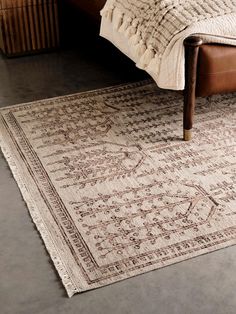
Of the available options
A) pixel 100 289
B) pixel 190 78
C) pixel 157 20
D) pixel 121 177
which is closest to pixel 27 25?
pixel 157 20

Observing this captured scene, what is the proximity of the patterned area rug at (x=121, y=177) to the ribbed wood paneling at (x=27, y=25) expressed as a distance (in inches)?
27.8

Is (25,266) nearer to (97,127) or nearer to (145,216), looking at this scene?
(145,216)

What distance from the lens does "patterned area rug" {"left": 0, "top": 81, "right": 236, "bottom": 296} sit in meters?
1.74

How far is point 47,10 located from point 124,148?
4.48ft

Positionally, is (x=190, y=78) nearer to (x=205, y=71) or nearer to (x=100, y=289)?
(x=205, y=71)

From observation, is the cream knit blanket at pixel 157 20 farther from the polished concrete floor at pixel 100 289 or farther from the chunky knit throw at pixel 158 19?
the polished concrete floor at pixel 100 289

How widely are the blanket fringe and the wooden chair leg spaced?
0.17m

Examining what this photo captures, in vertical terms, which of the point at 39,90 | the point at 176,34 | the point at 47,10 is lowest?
the point at 39,90

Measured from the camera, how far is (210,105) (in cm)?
263

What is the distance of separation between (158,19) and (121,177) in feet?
2.39

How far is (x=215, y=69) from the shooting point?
223cm

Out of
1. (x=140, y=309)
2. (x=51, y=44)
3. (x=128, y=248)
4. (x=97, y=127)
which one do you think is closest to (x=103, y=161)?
(x=97, y=127)

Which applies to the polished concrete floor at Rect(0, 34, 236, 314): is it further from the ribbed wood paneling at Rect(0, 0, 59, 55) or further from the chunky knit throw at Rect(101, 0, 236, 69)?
the ribbed wood paneling at Rect(0, 0, 59, 55)

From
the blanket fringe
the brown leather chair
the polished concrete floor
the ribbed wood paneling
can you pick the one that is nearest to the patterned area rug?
the polished concrete floor
